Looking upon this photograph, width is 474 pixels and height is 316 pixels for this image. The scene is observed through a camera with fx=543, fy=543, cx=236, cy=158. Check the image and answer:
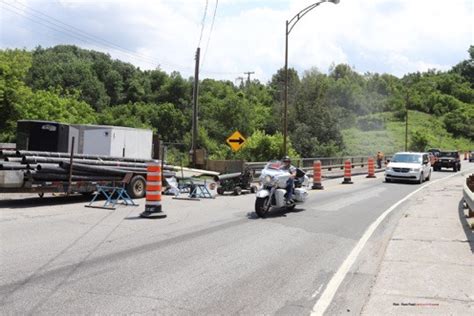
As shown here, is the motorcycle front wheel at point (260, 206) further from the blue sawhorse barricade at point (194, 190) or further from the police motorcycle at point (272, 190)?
the blue sawhorse barricade at point (194, 190)

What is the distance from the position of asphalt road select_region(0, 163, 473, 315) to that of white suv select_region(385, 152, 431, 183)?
1465cm

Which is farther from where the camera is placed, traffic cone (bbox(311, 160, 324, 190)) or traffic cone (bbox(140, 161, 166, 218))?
traffic cone (bbox(311, 160, 324, 190))

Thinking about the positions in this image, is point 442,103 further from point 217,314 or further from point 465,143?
point 217,314

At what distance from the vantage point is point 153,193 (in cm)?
1267

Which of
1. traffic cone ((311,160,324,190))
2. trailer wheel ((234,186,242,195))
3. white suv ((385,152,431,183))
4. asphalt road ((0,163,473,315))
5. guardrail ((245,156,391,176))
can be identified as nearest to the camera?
asphalt road ((0,163,473,315))

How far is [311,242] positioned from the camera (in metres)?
10.0

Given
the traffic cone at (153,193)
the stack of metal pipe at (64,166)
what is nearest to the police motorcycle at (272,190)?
the traffic cone at (153,193)

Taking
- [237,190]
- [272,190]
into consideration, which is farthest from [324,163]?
[272,190]

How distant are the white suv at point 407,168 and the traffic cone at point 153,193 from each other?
60.2 feet

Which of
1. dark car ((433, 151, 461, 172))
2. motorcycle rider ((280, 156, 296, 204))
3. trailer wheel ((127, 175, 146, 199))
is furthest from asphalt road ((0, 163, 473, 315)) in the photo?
dark car ((433, 151, 461, 172))

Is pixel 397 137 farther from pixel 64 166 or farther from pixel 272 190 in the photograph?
pixel 64 166

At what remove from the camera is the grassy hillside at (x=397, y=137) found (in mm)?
76812

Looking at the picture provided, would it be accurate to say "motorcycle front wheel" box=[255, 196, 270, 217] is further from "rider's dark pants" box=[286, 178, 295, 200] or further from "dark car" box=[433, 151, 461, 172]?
"dark car" box=[433, 151, 461, 172]

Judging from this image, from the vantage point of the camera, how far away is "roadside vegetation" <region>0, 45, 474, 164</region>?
47.3m
